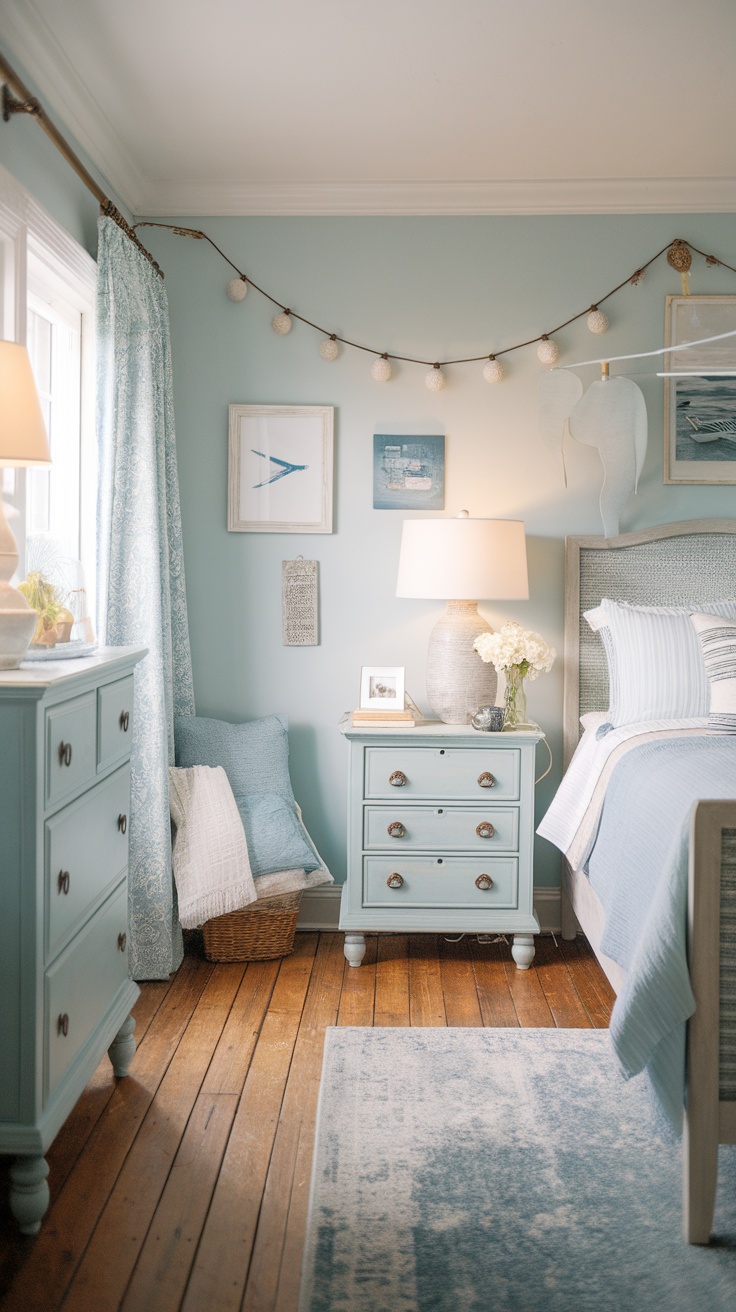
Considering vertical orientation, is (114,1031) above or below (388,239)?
below

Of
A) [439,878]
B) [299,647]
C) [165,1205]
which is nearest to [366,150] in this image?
[299,647]

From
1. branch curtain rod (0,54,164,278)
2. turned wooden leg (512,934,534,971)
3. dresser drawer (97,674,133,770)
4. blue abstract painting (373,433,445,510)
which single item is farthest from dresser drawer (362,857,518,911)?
branch curtain rod (0,54,164,278)

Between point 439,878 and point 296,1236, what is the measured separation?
1498 millimetres

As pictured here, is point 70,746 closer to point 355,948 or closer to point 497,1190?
point 497,1190

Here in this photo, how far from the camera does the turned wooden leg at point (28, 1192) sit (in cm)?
179

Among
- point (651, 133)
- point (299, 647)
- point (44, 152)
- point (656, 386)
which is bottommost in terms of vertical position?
point (299, 647)

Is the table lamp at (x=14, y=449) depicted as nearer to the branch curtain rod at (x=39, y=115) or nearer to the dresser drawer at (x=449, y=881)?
the branch curtain rod at (x=39, y=115)

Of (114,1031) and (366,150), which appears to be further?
(366,150)

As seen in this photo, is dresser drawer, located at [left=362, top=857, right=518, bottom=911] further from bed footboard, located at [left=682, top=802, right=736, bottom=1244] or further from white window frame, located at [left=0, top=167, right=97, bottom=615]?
bed footboard, located at [left=682, top=802, right=736, bottom=1244]

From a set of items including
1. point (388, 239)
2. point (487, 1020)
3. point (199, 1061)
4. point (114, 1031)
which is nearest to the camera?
point (114, 1031)

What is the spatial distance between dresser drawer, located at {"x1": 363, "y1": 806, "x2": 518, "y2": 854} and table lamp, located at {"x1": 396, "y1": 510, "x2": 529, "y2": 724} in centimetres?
32

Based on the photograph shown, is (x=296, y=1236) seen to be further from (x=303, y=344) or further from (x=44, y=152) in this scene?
(x=303, y=344)

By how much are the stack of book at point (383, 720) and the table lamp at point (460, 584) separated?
16cm

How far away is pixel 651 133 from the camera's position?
10.1 feet
